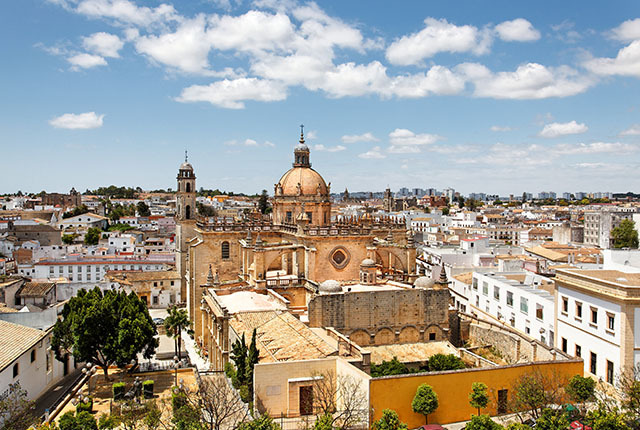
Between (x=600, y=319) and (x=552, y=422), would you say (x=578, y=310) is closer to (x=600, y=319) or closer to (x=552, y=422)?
(x=600, y=319)

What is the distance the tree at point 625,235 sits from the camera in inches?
3216

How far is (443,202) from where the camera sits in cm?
19088

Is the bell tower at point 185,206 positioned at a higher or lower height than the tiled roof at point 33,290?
higher

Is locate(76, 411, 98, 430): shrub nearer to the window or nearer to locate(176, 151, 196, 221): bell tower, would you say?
the window

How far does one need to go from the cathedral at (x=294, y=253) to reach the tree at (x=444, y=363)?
7788 millimetres

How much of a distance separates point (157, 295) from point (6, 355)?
2982 centimetres

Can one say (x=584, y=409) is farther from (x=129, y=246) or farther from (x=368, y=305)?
(x=129, y=246)

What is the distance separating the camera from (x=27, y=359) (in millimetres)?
25734

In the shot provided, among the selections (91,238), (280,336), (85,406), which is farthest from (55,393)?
(91,238)

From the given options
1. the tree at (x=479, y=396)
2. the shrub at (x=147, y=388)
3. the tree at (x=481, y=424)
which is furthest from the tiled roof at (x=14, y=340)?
the tree at (x=479, y=396)

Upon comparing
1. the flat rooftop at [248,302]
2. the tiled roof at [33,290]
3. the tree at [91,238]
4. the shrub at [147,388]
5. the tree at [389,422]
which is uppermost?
the tree at [91,238]

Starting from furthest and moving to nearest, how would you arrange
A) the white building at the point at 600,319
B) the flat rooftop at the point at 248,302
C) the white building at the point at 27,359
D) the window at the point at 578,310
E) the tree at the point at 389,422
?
the flat rooftop at the point at 248,302 < the window at the point at 578,310 < the white building at the point at 27,359 < the white building at the point at 600,319 < the tree at the point at 389,422

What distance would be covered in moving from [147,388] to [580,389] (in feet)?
67.5

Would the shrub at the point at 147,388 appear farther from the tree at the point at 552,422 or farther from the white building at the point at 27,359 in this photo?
the tree at the point at 552,422
